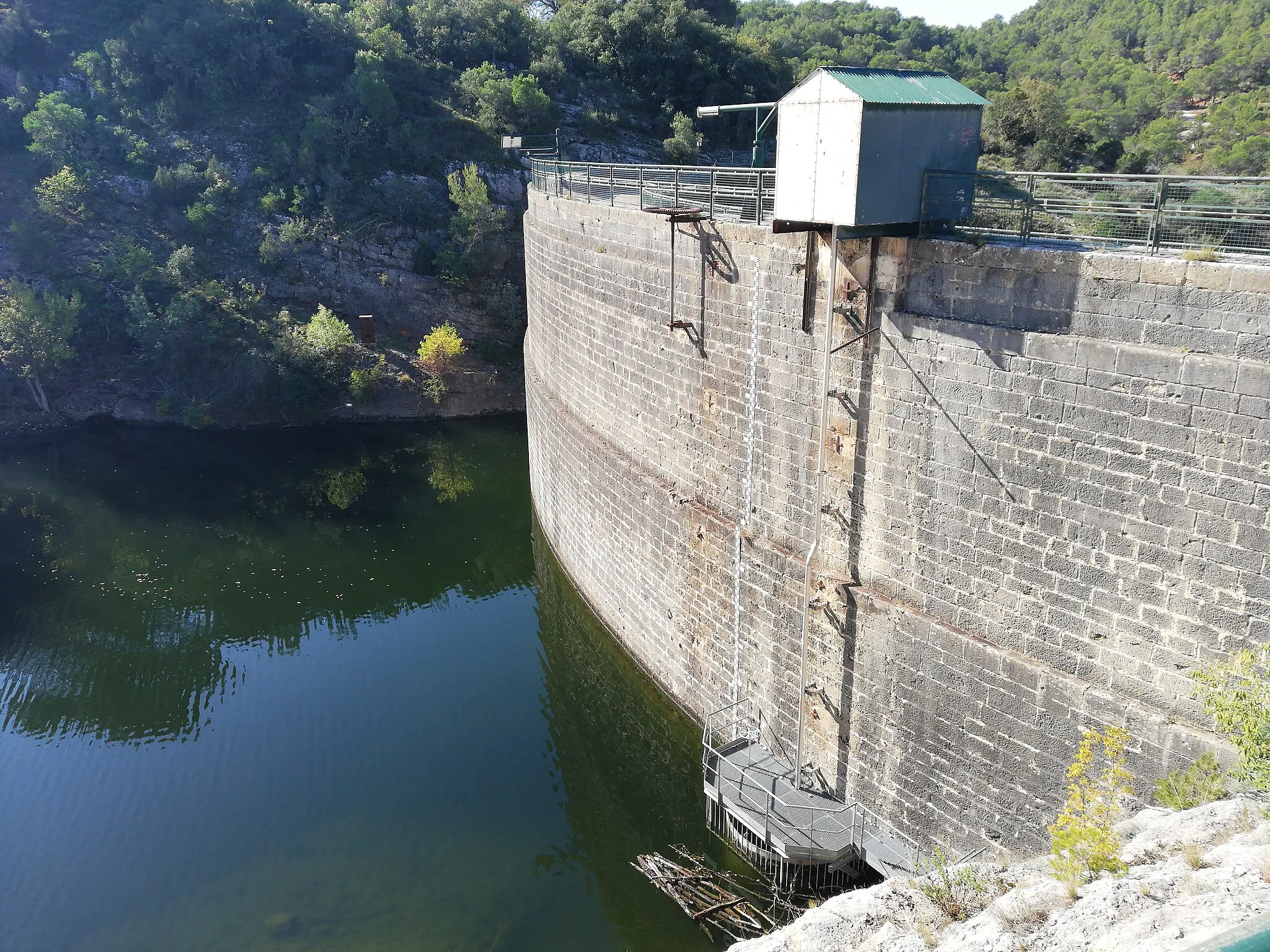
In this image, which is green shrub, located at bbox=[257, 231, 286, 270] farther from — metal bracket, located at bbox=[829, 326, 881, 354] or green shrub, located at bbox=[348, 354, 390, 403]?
metal bracket, located at bbox=[829, 326, 881, 354]

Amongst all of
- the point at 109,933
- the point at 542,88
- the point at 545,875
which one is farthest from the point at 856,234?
the point at 542,88

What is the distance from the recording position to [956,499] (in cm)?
841

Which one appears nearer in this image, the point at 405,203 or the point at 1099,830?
the point at 1099,830

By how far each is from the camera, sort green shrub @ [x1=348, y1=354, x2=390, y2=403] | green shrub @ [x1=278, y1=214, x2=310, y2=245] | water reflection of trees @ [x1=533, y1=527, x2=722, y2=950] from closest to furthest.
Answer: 1. water reflection of trees @ [x1=533, y1=527, x2=722, y2=950]
2. green shrub @ [x1=348, y1=354, x2=390, y2=403]
3. green shrub @ [x1=278, y1=214, x2=310, y2=245]

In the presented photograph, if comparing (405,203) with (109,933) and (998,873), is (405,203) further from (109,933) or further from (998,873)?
(998,873)

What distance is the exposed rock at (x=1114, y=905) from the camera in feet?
14.6

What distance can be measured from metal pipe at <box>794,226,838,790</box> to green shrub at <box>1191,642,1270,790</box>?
13.0 ft

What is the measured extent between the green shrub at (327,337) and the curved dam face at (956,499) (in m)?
20.7

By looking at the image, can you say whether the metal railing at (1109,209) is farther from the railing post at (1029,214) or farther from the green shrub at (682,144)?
the green shrub at (682,144)

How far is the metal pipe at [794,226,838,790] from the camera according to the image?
8891 millimetres

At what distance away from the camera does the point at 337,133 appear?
3975 centimetres

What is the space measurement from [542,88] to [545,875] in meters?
41.3

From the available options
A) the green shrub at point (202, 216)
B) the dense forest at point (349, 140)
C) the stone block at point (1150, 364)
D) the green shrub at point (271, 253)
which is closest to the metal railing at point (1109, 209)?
the stone block at point (1150, 364)

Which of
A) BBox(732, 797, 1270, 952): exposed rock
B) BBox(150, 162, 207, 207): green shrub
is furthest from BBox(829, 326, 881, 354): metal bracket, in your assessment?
BBox(150, 162, 207, 207): green shrub
